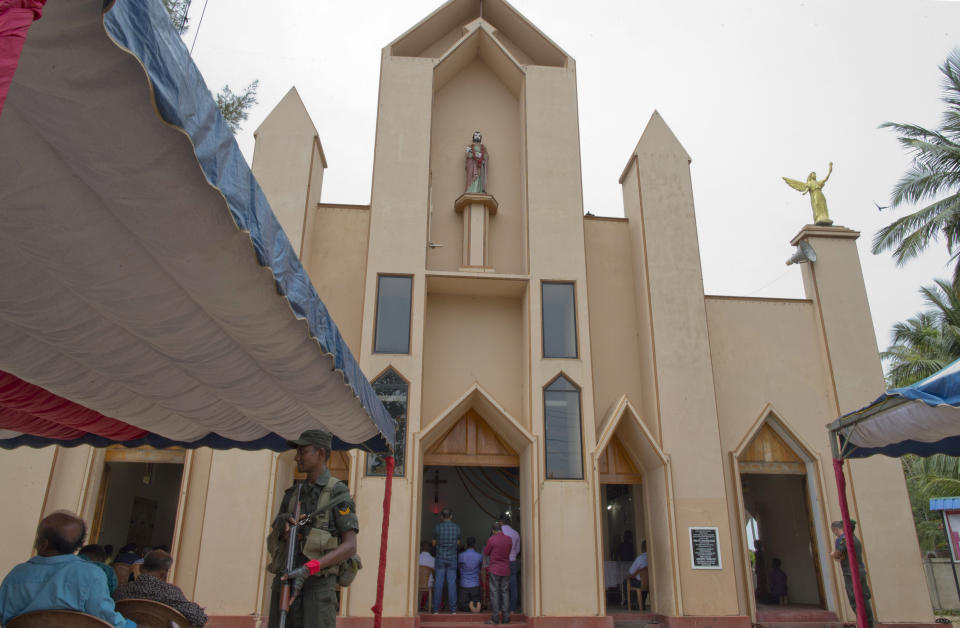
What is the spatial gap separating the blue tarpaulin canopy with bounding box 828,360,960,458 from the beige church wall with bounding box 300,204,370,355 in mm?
8807

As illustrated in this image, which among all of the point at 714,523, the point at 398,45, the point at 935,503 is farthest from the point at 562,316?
the point at 935,503

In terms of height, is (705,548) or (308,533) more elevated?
(705,548)

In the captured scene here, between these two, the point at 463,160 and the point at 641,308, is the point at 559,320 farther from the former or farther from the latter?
the point at 463,160

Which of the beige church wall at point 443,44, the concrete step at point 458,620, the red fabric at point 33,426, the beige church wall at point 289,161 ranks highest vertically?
the beige church wall at point 443,44

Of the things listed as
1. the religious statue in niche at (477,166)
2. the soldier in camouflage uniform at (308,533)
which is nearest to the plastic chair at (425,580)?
the religious statue in niche at (477,166)

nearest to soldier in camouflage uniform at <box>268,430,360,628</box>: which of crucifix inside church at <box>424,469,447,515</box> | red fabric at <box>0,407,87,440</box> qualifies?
red fabric at <box>0,407,87,440</box>

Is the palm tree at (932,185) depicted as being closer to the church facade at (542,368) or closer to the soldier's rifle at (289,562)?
the church facade at (542,368)

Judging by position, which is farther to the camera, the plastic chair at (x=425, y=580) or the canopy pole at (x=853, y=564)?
the plastic chair at (x=425, y=580)

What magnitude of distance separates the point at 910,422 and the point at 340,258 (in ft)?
34.6

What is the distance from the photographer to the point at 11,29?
1433 millimetres

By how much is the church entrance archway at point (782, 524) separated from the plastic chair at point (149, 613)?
1128cm

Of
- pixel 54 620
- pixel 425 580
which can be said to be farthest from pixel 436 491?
pixel 54 620

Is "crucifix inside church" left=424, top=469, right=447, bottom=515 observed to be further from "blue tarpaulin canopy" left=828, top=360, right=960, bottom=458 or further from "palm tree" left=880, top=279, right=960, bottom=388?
"palm tree" left=880, top=279, right=960, bottom=388

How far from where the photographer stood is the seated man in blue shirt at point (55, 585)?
11.2 ft
